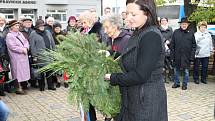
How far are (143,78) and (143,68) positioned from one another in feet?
0.27

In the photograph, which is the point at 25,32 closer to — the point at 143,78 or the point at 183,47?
Answer: the point at 183,47

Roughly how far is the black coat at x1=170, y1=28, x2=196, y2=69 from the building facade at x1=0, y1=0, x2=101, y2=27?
2734 cm

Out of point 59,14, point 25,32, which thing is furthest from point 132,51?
point 59,14

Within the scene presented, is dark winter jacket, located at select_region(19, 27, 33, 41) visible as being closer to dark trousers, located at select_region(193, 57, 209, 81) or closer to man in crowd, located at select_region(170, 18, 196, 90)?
man in crowd, located at select_region(170, 18, 196, 90)

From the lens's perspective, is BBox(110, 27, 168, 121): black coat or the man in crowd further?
the man in crowd

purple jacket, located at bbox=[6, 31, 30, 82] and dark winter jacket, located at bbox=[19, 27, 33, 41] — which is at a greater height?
dark winter jacket, located at bbox=[19, 27, 33, 41]

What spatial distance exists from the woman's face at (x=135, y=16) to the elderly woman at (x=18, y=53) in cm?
539

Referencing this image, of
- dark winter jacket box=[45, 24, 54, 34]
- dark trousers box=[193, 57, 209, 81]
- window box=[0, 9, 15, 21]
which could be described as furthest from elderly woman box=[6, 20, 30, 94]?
window box=[0, 9, 15, 21]

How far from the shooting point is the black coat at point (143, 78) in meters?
2.56

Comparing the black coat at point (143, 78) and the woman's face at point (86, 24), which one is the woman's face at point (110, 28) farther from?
the black coat at point (143, 78)

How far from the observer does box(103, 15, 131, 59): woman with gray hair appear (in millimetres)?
4122

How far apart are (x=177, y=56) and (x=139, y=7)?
234 inches

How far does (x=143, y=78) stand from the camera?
257cm

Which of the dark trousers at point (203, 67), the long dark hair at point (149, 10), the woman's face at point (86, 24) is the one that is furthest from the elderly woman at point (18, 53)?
the long dark hair at point (149, 10)
